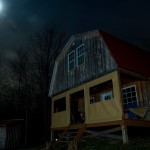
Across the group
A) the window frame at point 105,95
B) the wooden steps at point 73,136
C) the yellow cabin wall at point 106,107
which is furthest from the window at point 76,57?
the wooden steps at point 73,136

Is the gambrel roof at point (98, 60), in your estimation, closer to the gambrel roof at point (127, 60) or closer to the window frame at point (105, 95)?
the gambrel roof at point (127, 60)

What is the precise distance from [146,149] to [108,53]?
5.67 metres

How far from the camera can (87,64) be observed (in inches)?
531

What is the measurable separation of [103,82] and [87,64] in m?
2.33

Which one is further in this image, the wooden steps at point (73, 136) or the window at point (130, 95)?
the window at point (130, 95)

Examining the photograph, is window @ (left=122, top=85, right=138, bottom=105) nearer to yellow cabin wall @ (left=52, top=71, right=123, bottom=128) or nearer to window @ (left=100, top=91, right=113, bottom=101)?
window @ (left=100, top=91, right=113, bottom=101)

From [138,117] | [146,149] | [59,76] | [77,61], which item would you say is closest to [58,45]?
[59,76]

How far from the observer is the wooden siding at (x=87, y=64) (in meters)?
11.9

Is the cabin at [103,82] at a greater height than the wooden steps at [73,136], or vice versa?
the cabin at [103,82]

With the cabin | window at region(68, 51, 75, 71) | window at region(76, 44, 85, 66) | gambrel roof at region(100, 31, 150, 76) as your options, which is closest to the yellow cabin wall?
the cabin

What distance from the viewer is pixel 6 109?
31.9 meters

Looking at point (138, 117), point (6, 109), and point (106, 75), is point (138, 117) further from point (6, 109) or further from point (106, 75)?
point (6, 109)

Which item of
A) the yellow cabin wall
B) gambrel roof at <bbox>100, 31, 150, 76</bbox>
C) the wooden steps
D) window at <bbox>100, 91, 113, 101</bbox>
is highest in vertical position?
gambrel roof at <bbox>100, 31, 150, 76</bbox>

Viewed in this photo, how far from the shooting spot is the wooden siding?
1188 cm
